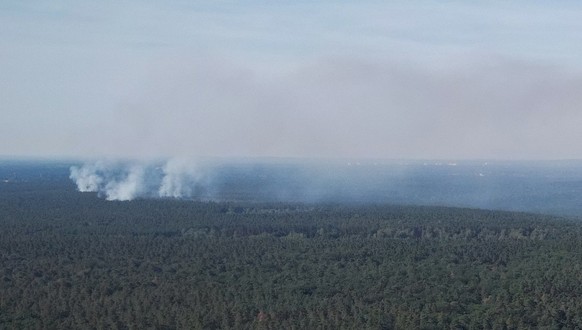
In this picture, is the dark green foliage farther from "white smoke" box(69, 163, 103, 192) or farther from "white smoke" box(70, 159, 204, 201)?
"white smoke" box(69, 163, 103, 192)

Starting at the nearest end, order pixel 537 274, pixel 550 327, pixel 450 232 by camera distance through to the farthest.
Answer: pixel 550 327, pixel 537 274, pixel 450 232

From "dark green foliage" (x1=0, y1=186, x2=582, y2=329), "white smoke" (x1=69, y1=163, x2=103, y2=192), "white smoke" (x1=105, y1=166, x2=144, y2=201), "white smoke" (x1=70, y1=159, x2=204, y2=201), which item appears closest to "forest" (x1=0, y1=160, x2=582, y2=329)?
"dark green foliage" (x1=0, y1=186, x2=582, y2=329)

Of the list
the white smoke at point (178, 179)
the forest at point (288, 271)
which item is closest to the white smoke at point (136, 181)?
the white smoke at point (178, 179)

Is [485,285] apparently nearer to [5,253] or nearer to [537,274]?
[537,274]

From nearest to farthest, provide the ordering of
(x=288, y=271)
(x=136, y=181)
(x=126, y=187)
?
1. (x=288, y=271)
2. (x=126, y=187)
3. (x=136, y=181)

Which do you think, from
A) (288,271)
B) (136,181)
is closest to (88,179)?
(136,181)

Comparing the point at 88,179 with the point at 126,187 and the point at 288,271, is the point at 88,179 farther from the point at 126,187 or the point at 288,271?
the point at 288,271

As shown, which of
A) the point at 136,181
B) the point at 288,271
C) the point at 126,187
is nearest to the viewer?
the point at 288,271

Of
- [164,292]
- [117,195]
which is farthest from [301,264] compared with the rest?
[117,195]
